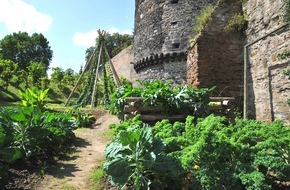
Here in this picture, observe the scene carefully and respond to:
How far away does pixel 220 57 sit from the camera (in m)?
8.34

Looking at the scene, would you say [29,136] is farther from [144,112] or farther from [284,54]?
[284,54]

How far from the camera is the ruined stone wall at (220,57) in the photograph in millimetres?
8227

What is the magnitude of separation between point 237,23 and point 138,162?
6396mm

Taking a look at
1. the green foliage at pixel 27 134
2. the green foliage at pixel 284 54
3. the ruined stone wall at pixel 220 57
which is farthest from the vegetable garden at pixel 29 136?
the green foliage at pixel 284 54

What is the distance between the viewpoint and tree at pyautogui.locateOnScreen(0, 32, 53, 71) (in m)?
44.3

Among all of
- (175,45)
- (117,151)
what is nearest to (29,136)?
(117,151)

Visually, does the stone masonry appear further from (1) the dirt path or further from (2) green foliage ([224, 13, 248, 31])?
(1) the dirt path

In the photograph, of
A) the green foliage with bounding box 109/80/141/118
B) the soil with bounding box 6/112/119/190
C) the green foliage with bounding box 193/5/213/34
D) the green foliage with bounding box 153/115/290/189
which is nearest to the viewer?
the green foliage with bounding box 153/115/290/189

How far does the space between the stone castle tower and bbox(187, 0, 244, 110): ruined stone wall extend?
6114 mm

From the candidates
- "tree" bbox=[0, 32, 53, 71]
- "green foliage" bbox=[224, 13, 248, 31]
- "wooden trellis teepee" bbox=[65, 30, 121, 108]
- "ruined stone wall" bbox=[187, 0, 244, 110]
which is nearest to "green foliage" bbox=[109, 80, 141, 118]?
"ruined stone wall" bbox=[187, 0, 244, 110]

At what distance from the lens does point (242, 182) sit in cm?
306

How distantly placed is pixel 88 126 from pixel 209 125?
6313mm

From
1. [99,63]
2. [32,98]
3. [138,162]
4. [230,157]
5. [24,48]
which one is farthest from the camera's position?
[24,48]

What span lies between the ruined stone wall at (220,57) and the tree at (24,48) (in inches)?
1539
